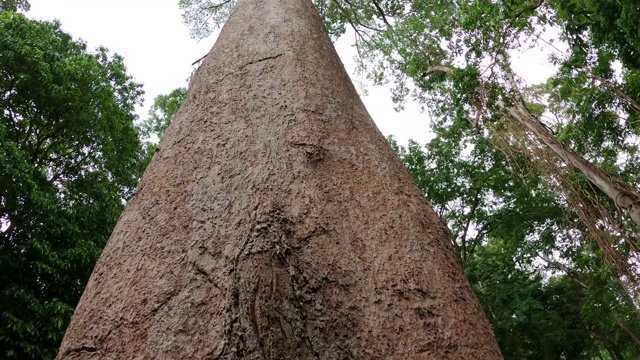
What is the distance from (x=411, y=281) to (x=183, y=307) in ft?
1.80

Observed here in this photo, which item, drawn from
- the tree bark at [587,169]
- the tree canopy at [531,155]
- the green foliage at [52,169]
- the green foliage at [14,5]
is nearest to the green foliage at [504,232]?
the tree canopy at [531,155]

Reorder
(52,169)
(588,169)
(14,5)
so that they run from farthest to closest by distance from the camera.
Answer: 1. (14,5)
2. (52,169)
3. (588,169)

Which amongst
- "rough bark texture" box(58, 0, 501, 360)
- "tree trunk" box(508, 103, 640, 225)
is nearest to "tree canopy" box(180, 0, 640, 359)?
"tree trunk" box(508, 103, 640, 225)

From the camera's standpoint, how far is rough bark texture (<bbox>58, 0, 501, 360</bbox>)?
1.06m

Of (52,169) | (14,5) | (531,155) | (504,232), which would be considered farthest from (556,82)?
(14,5)

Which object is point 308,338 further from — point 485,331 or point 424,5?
point 424,5

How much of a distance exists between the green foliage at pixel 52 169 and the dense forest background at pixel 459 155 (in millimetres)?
23

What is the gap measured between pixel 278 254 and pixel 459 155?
10939mm

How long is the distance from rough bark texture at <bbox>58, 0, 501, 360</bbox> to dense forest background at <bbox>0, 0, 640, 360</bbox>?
3.59m

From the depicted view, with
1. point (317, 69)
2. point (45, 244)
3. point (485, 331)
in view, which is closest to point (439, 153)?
point (45, 244)

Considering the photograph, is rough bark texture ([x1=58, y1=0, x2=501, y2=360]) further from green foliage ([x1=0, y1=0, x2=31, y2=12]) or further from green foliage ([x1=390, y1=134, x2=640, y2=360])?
green foliage ([x1=0, y1=0, x2=31, y2=12])

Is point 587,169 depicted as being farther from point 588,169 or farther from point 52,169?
point 52,169

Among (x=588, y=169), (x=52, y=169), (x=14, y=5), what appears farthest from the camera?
(x=14, y=5)

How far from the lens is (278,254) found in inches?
45.8
